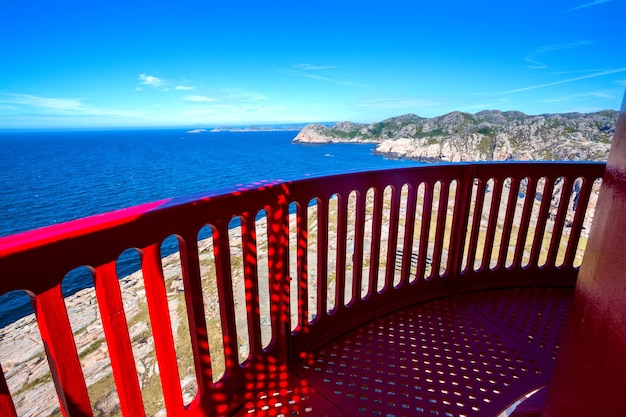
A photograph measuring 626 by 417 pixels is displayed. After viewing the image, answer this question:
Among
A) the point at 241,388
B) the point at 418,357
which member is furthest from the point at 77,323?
the point at 418,357

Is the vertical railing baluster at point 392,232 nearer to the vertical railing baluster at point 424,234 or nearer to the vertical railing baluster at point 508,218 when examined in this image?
the vertical railing baluster at point 424,234

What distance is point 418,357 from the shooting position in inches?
90.0

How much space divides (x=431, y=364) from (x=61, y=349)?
2.07 meters

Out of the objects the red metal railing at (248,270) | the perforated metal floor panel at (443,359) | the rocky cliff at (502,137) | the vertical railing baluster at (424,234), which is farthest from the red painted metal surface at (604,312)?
the rocky cliff at (502,137)

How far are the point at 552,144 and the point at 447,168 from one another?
74788 mm

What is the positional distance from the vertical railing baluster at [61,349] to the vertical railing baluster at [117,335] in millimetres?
107

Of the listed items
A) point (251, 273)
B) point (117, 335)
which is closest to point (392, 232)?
point (251, 273)

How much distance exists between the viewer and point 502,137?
82375 millimetres

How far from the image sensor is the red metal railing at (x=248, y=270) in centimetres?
104

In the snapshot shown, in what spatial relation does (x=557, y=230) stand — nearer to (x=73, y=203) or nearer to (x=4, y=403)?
(x=4, y=403)

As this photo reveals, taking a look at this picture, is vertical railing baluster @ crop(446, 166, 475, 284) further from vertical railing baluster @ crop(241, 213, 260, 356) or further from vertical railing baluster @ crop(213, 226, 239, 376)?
vertical railing baluster @ crop(213, 226, 239, 376)

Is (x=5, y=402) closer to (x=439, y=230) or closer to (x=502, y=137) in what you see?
(x=439, y=230)

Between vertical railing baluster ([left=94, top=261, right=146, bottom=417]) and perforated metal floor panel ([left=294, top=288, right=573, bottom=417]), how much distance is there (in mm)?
1062

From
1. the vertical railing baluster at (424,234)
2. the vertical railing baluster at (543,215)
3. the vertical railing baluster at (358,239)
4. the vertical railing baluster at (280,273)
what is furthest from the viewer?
the vertical railing baluster at (543,215)
